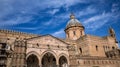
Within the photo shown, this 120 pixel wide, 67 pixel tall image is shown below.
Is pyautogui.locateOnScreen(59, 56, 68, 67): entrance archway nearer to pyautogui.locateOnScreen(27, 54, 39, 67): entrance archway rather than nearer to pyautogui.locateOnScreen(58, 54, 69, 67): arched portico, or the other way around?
pyautogui.locateOnScreen(58, 54, 69, 67): arched portico

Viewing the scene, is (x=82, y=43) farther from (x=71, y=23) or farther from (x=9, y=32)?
(x=9, y=32)

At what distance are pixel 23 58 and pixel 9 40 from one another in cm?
772

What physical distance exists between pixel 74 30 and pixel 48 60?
13.2 m

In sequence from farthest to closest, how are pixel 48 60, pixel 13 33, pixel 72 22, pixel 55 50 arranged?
pixel 72 22 < pixel 13 33 < pixel 48 60 < pixel 55 50

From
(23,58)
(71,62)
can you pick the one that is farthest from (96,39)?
(23,58)

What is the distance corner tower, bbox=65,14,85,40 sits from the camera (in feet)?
106

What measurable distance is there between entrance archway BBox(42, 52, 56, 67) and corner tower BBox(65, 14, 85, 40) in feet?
36.7

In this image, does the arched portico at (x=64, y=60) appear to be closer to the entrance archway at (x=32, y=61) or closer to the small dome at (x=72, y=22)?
the entrance archway at (x=32, y=61)

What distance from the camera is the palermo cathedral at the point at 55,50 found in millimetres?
17031

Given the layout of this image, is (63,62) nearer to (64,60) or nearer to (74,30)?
(64,60)

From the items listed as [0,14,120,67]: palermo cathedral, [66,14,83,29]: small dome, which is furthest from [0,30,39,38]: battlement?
[66,14,83,29]: small dome

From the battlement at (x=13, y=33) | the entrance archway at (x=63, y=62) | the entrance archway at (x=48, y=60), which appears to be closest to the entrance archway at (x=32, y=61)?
the entrance archway at (x=48, y=60)

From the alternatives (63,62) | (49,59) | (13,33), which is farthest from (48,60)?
(13,33)

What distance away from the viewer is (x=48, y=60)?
21703 mm
